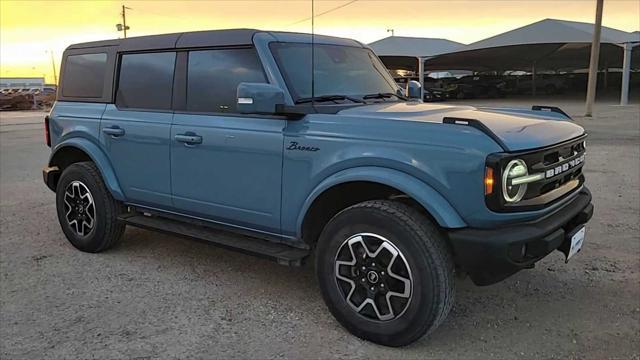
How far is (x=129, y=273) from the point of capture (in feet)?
15.2

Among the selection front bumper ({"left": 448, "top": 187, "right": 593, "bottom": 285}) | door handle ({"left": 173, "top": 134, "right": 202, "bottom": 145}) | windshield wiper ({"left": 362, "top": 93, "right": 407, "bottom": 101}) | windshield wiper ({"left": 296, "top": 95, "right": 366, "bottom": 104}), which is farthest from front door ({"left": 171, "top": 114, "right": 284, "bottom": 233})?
front bumper ({"left": 448, "top": 187, "right": 593, "bottom": 285})

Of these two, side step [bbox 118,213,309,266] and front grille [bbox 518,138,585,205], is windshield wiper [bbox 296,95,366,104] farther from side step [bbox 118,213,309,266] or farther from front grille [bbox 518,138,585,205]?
front grille [bbox 518,138,585,205]

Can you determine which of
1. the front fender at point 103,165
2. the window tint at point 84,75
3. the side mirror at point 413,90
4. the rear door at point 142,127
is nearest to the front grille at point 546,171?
the side mirror at point 413,90

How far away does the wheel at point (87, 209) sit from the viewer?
4.96m

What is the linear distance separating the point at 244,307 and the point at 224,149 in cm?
114

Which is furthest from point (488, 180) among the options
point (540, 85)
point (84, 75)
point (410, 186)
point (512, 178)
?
point (540, 85)

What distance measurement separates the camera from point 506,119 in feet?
11.8

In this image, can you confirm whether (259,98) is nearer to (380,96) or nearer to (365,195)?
(365,195)

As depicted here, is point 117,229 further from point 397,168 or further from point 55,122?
point 397,168

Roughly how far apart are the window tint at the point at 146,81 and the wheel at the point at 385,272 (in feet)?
6.54

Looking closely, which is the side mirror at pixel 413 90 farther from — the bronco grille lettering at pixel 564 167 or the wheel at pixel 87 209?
the wheel at pixel 87 209

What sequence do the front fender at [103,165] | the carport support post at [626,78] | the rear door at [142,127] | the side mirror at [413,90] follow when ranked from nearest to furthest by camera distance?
the rear door at [142,127] < the front fender at [103,165] < the side mirror at [413,90] < the carport support post at [626,78]

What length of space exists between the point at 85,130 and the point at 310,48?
2.29 metres

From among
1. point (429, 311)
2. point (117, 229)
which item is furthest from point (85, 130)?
point (429, 311)
